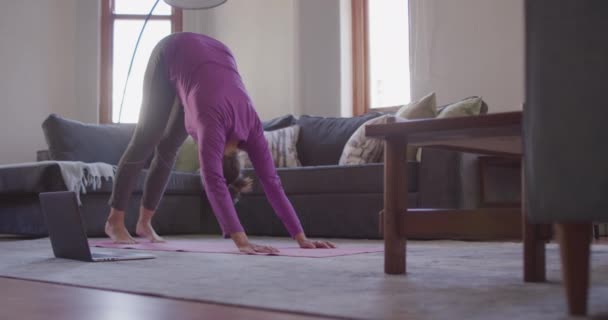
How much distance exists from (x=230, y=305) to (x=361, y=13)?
4.83 metres

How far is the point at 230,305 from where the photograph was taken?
1292 millimetres

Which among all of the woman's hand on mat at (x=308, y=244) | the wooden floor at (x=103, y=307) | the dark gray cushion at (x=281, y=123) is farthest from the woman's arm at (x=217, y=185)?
the dark gray cushion at (x=281, y=123)

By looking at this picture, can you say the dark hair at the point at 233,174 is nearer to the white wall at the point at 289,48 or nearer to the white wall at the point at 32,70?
the white wall at the point at 289,48

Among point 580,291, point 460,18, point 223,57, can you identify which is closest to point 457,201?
point 223,57

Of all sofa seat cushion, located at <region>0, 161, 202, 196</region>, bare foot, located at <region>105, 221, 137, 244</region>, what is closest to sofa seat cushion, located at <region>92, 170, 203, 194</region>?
sofa seat cushion, located at <region>0, 161, 202, 196</region>

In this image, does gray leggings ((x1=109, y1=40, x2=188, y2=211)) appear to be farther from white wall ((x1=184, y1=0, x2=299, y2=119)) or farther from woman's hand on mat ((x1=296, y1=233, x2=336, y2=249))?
white wall ((x1=184, y1=0, x2=299, y2=119))

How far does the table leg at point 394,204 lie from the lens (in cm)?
184

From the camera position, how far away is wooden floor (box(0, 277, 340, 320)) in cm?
118

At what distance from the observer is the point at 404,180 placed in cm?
187

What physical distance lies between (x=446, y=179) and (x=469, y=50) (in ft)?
5.27

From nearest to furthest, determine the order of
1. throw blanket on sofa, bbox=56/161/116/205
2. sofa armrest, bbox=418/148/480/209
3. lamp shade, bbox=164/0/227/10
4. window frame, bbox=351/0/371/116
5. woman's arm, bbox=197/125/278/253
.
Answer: woman's arm, bbox=197/125/278/253, sofa armrest, bbox=418/148/480/209, throw blanket on sofa, bbox=56/161/116/205, lamp shade, bbox=164/0/227/10, window frame, bbox=351/0/371/116

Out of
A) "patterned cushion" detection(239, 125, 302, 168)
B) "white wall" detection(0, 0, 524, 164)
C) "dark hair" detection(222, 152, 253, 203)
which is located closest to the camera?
"dark hair" detection(222, 152, 253, 203)

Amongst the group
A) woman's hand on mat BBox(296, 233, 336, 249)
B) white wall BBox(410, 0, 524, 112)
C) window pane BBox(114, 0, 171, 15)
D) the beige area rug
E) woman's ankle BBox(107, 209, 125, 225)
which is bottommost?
woman's hand on mat BBox(296, 233, 336, 249)

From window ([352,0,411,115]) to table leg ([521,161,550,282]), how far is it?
397cm
